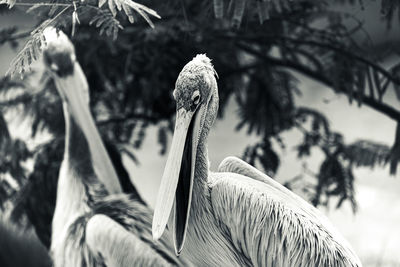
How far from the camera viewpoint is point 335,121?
4.67 m

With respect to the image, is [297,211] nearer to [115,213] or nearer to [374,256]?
[115,213]

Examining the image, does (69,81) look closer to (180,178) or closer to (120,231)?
(120,231)

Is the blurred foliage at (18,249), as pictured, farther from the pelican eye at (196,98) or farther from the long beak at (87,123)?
the pelican eye at (196,98)

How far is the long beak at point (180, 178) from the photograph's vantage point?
6.05ft

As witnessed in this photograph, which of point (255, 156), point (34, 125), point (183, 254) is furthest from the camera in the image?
point (34, 125)

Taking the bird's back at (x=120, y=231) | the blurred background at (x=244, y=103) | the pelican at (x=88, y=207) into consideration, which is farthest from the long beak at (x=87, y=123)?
the blurred background at (x=244, y=103)

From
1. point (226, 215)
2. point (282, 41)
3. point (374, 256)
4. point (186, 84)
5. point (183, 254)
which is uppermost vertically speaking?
point (282, 41)

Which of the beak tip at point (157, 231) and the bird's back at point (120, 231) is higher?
the beak tip at point (157, 231)

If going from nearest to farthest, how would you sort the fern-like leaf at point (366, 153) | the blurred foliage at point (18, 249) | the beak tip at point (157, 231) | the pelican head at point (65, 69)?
the beak tip at point (157, 231)
the pelican head at point (65, 69)
the fern-like leaf at point (366, 153)
the blurred foliage at point (18, 249)

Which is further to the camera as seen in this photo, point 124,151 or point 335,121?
point 335,121

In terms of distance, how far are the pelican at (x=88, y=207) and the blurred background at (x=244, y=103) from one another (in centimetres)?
76

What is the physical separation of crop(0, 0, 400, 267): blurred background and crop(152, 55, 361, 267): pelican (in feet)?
5.48

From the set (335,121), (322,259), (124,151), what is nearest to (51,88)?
(124,151)

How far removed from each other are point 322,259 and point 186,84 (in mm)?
599
